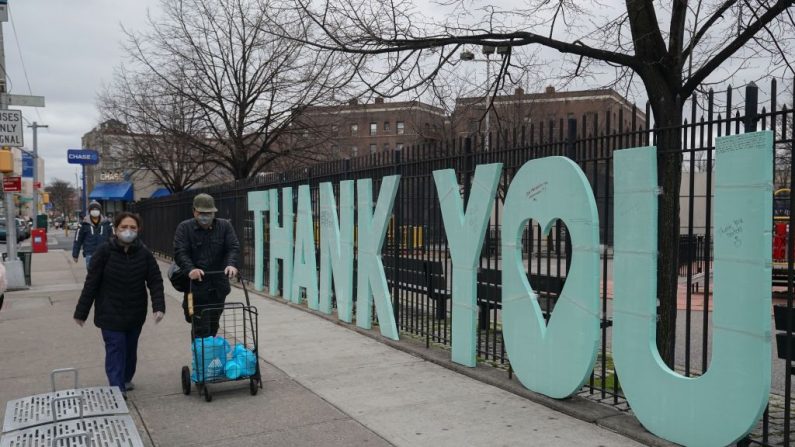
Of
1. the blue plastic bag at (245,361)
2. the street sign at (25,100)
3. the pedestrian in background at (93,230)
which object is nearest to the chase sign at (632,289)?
the blue plastic bag at (245,361)

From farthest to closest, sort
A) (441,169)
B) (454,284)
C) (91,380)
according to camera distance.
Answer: (441,169) → (454,284) → (91,380)

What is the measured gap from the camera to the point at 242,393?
5848mm

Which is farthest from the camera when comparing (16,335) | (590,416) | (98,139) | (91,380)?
(98,139)

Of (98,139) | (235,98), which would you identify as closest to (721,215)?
(235,98)

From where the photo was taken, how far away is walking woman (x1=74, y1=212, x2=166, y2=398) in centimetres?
554

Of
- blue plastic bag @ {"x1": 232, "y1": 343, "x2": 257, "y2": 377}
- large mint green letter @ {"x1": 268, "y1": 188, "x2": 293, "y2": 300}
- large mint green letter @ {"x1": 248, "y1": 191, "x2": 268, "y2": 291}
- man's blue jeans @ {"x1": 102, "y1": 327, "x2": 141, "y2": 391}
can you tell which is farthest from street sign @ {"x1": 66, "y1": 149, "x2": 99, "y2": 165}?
blue plastic bag @ {"x1": 232, "y1": 343, "x2": 257, "y2": 377}

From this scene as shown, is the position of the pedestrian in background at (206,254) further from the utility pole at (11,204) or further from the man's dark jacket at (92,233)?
the utility pole at (11,204)

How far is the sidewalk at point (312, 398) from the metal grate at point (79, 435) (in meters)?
1.34

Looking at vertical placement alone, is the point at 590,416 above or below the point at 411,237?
below

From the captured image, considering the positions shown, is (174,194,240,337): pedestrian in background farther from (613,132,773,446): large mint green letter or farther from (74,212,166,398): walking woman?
(613,132,773,446): large mint green letter

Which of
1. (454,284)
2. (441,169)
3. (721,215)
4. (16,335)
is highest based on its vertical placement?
(441,169)

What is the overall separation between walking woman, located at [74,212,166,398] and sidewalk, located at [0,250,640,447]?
1.70 feet

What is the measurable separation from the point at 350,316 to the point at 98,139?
83.6 ft

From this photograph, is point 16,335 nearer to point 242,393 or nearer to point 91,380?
point 91,380
